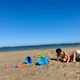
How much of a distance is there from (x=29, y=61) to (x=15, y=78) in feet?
16.5

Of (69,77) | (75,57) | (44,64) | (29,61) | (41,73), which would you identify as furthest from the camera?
(29,61)

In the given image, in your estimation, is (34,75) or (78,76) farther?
(34,75)

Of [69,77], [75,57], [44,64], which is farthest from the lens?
[75,57]

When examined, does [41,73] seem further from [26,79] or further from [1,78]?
[1,78]

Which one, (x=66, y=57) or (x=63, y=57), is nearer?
(x=66, y=57)

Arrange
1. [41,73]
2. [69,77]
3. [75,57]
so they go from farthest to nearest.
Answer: [75,57] < [41,73] < [69,77]

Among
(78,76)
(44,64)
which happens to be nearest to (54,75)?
(78,76)

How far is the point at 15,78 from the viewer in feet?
29.0

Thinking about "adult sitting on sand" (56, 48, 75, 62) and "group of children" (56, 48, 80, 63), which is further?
"adult sitting on sand" (56, 48, 75, 62)

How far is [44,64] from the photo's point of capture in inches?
477

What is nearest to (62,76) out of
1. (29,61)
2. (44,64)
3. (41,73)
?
(41,73)

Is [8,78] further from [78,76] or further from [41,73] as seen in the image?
[78,76]

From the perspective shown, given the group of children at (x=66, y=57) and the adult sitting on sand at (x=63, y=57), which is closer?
the group of children at (x=66, y=57)

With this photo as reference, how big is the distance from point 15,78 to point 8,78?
37 centimetres
